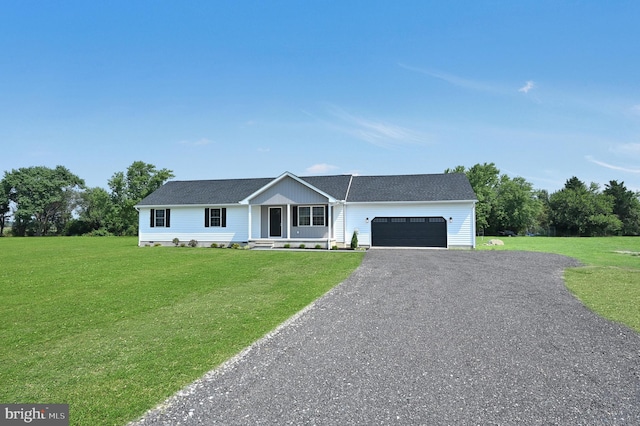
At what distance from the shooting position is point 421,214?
2333 centimetres

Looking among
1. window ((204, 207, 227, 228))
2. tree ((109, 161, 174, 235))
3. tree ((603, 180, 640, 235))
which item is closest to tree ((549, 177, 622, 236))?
tree ((603, 180, 640, 235))

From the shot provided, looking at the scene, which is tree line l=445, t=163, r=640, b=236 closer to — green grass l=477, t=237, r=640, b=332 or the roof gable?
the roof gable

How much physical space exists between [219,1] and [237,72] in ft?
13.0

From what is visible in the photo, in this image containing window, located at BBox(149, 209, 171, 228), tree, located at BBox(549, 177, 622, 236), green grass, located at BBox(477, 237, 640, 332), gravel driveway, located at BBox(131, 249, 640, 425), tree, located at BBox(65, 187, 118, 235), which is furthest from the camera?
tree, located at BBox(65, 187, 118, 235)

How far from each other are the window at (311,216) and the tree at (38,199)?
49.0 metres

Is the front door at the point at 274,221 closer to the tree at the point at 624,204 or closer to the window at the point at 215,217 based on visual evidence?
the window at the point at 215,217

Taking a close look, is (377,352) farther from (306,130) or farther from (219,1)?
(306,130)

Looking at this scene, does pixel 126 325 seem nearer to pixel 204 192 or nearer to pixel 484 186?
pixel 204 192

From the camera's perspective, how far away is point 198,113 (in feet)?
69.7

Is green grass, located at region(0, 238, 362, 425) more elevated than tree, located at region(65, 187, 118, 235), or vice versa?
tree, located at region(65, 187, 118, 235)

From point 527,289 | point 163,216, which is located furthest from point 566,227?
point 163,216

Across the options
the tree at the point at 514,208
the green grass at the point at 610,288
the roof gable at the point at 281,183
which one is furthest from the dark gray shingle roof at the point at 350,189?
the tree at the point at 514,208

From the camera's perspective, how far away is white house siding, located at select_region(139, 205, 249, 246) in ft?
84.1

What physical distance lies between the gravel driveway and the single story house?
587 inches
